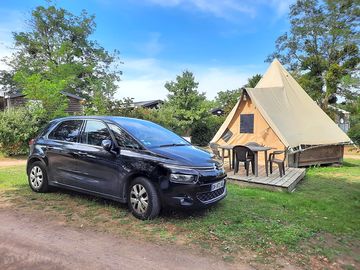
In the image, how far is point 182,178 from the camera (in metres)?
4.37

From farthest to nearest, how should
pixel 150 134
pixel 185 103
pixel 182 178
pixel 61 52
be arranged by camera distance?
1. pixel 61 52
2. pixel 185 103
3. pixel 150 134
4. pixel 182 178

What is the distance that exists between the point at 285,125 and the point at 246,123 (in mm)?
1523

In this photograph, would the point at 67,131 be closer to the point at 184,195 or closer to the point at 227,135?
the point at 184,195

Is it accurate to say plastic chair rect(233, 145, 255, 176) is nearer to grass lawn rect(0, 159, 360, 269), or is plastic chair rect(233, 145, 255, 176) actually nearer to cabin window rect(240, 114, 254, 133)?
grass lawn rect(0, 159, 360, 269)

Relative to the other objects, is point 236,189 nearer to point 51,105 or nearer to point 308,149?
point 308,149

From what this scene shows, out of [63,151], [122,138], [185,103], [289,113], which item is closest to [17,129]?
[63,151]

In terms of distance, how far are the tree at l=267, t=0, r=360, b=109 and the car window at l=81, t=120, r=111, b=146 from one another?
26.8m

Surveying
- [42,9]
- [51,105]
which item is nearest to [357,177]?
[51,105]

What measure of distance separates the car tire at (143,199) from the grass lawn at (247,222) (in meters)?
0.12

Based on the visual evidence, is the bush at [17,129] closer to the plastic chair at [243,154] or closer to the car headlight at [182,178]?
the plastic chair at [243,154]

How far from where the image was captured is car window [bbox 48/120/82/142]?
222 inches

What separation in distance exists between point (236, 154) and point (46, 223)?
17.2 ft

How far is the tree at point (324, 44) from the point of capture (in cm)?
2747

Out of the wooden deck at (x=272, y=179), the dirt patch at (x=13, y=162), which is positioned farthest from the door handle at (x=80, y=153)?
the dirt patch at (x=13, y=162)
